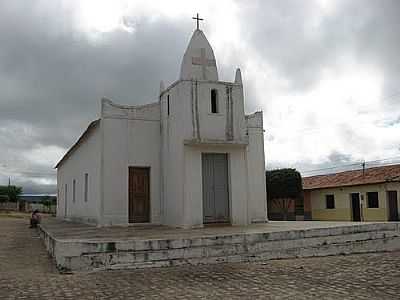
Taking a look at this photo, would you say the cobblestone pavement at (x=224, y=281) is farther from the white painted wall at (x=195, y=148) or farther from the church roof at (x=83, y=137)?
the church roof at (x=83, y=137)

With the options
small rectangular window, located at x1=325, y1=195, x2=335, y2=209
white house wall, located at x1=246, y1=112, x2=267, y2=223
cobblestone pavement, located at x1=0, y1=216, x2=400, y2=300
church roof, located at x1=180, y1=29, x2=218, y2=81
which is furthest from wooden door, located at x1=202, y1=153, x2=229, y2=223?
small rectangular window, located at x1=325, y1=195, x2=335, y2=209

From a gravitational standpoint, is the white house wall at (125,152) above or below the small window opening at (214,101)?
below

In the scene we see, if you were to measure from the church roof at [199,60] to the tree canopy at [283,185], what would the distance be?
16.0 m

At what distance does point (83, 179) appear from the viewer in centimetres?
2089

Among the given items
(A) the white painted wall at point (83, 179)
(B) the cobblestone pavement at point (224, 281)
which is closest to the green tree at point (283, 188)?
(A) the white painted wall at point (83, 179)

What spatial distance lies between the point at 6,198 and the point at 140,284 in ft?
185

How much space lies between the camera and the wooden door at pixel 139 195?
53.4 feet

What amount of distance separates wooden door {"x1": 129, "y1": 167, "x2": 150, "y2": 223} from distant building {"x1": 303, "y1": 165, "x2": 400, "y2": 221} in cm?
1751

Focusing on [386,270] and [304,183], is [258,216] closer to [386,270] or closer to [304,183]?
[386,270]

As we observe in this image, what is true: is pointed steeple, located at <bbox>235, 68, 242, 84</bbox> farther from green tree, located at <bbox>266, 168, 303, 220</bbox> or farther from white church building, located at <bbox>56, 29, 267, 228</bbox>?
green tree, located at <bbox>266, 168, 303, 220</bbox>

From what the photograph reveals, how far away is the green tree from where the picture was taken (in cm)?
3105

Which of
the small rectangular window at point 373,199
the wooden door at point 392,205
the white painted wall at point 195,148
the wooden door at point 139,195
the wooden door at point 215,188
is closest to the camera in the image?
the white painted wall at point 195,148

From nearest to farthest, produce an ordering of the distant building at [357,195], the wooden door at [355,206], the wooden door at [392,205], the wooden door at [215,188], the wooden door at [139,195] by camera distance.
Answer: the wooden door at [215,188] → the wooden door at [139,195] → the wooden door at [392,205] → the distant building at [357,195] → the wooden door at [355,206]

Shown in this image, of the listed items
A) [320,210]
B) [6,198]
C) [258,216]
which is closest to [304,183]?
[320,210]
